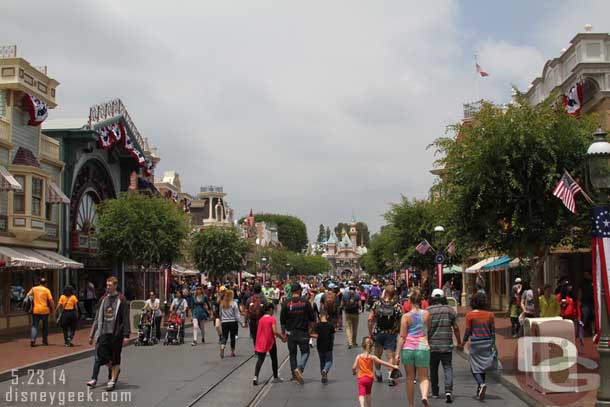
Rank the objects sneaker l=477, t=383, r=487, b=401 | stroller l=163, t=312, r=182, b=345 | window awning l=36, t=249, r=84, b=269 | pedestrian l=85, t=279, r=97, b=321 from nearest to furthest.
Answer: sneaker l=477, t=383, r=487, b=401 → stroller l=163, t=312, r=182, b=345 → window awning l=36, t=249, r=84, b=269 → pedestrian l=85, t=279, r=97, b=321

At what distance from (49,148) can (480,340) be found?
78.7 feet

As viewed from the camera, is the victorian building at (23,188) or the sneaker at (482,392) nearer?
the sneaker at (482,392)

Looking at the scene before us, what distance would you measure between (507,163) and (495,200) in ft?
3.44

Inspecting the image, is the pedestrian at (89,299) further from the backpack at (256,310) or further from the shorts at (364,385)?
the shorts at (364,385)

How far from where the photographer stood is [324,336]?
13656mm

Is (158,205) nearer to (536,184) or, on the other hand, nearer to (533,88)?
(533,88)

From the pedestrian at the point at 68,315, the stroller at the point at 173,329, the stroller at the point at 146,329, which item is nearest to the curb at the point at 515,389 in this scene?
the stroller at the point at 173,329

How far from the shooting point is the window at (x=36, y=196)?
27.5 metres

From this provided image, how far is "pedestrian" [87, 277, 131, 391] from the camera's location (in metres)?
12.1

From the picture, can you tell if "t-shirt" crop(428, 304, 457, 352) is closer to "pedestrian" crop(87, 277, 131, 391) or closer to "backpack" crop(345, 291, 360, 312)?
"pedestrian" crop(87, 277, 131, 391)

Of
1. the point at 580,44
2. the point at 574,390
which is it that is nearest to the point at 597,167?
the point at 574,390

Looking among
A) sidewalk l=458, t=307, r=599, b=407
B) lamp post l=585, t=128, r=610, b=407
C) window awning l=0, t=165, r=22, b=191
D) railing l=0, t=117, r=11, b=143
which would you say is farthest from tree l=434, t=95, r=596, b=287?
railing l=0, t=117, r=11, b=143

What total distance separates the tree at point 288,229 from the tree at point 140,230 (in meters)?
123

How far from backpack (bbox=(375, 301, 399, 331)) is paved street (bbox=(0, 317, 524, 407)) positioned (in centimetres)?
107
